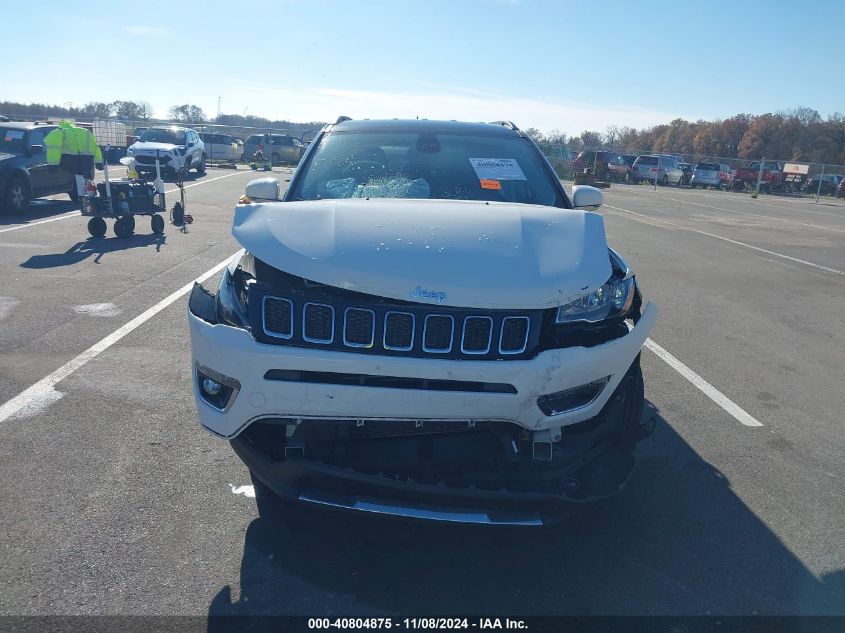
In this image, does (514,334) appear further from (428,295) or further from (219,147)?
(219,147)

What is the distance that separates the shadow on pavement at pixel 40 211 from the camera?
12.8 metres

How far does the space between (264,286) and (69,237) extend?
31.8ft

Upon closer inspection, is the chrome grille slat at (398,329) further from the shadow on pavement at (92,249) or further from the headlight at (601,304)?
→ the shadow on pavement at (92,249)

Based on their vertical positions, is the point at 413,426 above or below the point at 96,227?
above

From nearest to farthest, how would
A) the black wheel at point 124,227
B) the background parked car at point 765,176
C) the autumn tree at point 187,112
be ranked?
the black wheel at point 124,227 < the background parked car at point 765,176 < the autumn tree at point 187,112

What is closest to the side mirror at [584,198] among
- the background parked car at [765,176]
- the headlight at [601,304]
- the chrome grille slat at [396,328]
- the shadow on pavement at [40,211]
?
the headlight at [601,304]

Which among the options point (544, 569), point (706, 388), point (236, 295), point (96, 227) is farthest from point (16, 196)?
point (544, 569)

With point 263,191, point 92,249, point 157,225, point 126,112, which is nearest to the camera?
point 263,191

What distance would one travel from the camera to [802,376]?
5980 mm

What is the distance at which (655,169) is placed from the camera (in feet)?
134

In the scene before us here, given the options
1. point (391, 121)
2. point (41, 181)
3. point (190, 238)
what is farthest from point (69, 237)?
point (391, 121)

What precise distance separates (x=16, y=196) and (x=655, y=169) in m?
35.5

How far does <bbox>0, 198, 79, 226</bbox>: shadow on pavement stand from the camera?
12.8 m

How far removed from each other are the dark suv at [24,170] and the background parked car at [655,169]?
33916 mm
